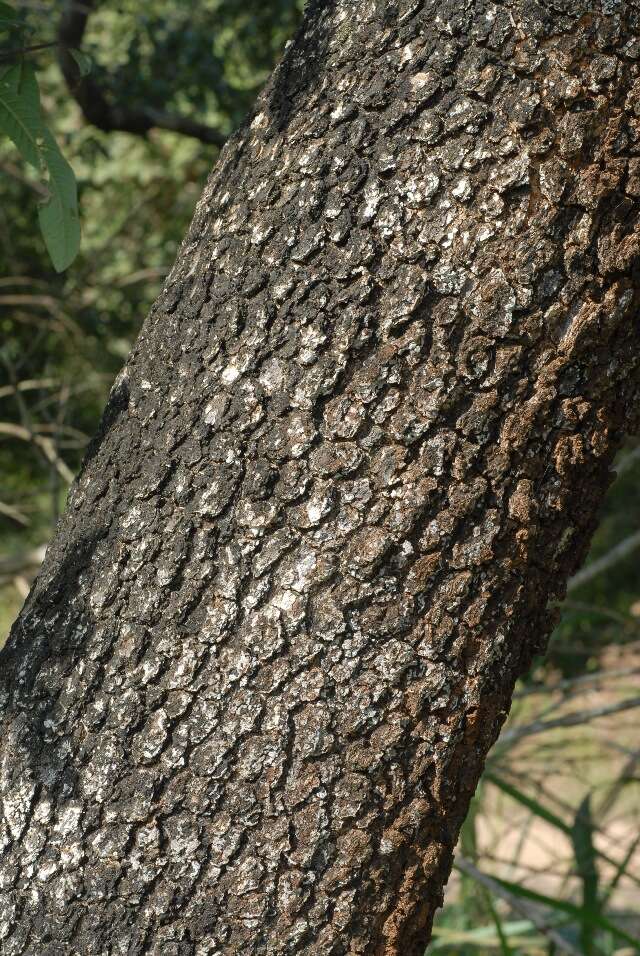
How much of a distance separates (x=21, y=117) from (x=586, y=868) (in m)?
1.96

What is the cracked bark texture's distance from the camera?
104 cm

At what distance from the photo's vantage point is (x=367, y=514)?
3.43 feet

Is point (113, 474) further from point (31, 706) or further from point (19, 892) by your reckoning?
point (19, 892)

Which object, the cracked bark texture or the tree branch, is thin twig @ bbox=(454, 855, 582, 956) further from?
the tree branch

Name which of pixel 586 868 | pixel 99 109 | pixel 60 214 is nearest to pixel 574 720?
pixel 586 868

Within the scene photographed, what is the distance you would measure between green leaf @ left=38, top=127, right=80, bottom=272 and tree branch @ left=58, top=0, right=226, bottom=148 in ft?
3.79

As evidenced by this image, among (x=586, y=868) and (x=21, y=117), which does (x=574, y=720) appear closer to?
(x=586, y=868)

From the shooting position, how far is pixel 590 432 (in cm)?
109

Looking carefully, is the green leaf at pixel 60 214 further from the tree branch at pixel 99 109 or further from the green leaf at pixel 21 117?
the tree branch at pixel 99 109

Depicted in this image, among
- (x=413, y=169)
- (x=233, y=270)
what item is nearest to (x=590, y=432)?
(x=413, y=169)

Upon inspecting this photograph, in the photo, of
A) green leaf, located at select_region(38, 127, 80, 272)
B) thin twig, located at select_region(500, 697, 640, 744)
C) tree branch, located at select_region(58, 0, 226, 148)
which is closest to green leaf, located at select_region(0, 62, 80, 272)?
green leaf, located at select_region(38, 127, 80, 272)

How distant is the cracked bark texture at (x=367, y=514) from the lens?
40.8 inches

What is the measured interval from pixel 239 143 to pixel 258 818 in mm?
818

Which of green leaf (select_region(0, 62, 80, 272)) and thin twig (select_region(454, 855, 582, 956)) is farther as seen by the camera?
thin twig (select_region(454, 855, 582, 956))
